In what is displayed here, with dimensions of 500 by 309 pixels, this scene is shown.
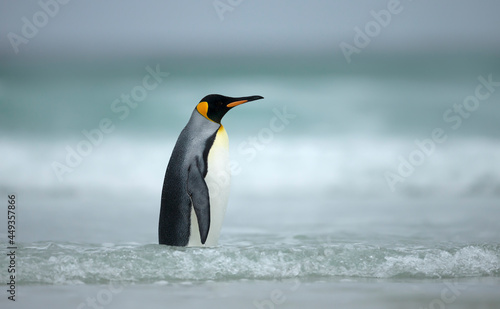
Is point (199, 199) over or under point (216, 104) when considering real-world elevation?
under

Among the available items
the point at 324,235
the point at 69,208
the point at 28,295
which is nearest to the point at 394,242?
the point at 324,235

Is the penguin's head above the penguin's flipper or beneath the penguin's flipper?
above

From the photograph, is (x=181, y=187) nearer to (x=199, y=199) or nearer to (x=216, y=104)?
(x=199, y=199)

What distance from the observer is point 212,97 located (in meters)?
3.06

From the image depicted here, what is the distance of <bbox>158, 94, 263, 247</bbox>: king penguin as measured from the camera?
291 cm

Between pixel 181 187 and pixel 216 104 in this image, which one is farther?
pixel 216 104

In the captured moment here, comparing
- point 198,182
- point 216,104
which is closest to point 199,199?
point 198,182

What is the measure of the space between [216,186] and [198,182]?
138 millimetres

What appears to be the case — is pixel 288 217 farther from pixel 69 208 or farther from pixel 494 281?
pixel 494 281

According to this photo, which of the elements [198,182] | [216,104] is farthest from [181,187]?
[216,104]

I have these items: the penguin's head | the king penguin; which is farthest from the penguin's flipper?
the penguin's head

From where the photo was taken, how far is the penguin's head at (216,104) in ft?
10.0

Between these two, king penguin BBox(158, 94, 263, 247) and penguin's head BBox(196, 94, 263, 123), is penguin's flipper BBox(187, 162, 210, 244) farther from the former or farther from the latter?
penguin's head BBox(196, 94, 263, 123)

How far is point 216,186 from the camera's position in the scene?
302 centimetres
